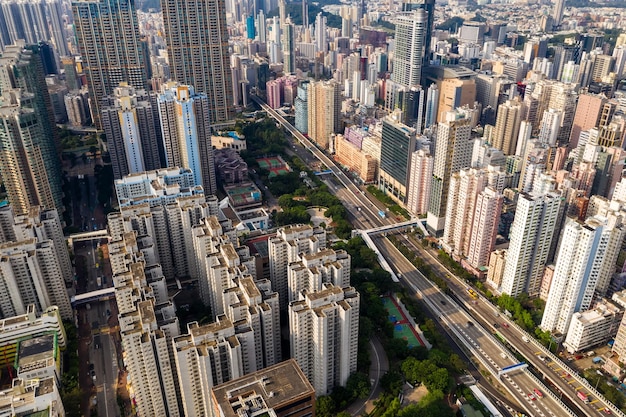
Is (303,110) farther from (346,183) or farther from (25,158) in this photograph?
(25,158)

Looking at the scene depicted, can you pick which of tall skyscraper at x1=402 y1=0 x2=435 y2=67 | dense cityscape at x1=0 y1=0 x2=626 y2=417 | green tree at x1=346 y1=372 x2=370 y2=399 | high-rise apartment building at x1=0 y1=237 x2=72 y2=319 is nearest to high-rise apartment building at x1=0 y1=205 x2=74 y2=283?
dense cityscape at x1=0 y1=0 x2=626 y2=417

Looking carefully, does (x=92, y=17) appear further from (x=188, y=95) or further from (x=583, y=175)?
(x=583, y=175)

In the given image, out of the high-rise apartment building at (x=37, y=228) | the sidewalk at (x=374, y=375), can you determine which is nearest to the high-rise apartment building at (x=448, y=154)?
the sidewalk at (x=374, y=375)

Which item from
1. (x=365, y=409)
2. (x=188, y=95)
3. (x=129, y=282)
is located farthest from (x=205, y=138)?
(x=365, y=409)

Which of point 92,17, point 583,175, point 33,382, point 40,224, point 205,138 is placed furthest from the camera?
point 92,17

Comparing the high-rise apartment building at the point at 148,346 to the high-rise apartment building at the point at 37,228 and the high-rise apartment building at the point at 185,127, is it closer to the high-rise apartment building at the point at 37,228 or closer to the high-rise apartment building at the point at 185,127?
the high-rise apartment building at the point at 37,228

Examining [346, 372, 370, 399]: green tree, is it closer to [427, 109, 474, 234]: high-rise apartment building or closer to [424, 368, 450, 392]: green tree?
[424, 368, 450, 392]: green tree

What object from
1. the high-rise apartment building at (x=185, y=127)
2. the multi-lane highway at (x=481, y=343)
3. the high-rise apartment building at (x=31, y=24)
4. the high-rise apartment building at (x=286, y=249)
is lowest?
the multi-lane highway at (x=481, y=343)
